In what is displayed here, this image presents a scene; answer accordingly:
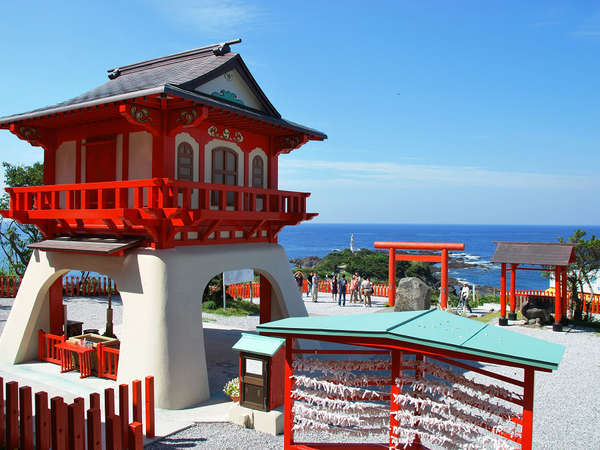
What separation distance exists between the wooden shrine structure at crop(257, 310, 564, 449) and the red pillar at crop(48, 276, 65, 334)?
923 cm

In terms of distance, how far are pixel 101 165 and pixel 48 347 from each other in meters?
5.04

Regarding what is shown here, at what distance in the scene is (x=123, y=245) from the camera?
421 inches

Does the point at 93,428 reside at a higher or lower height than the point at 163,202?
lower

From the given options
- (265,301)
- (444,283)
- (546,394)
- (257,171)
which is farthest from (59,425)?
(444,283)

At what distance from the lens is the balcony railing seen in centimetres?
1032

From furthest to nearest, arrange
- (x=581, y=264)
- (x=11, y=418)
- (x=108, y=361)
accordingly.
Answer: (x=581, y=264) → (x=108, y=361) → (x=11, y=418)

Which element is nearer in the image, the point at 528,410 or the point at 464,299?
the point at 528,410

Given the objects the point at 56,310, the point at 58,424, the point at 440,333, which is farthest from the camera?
the point at 56,310

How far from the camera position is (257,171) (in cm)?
1395

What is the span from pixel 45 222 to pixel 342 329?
10.1m

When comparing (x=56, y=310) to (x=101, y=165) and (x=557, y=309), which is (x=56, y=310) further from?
(x=557, y=309)

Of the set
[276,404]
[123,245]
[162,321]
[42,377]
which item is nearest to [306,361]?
[276,404]

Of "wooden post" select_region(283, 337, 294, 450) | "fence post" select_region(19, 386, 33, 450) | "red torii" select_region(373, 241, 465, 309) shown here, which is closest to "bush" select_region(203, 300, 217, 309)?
"red torii" select_region(373, 241, 465, 309)

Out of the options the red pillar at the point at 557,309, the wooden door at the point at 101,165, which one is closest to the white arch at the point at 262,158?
the wooden door at the point at 101,165
